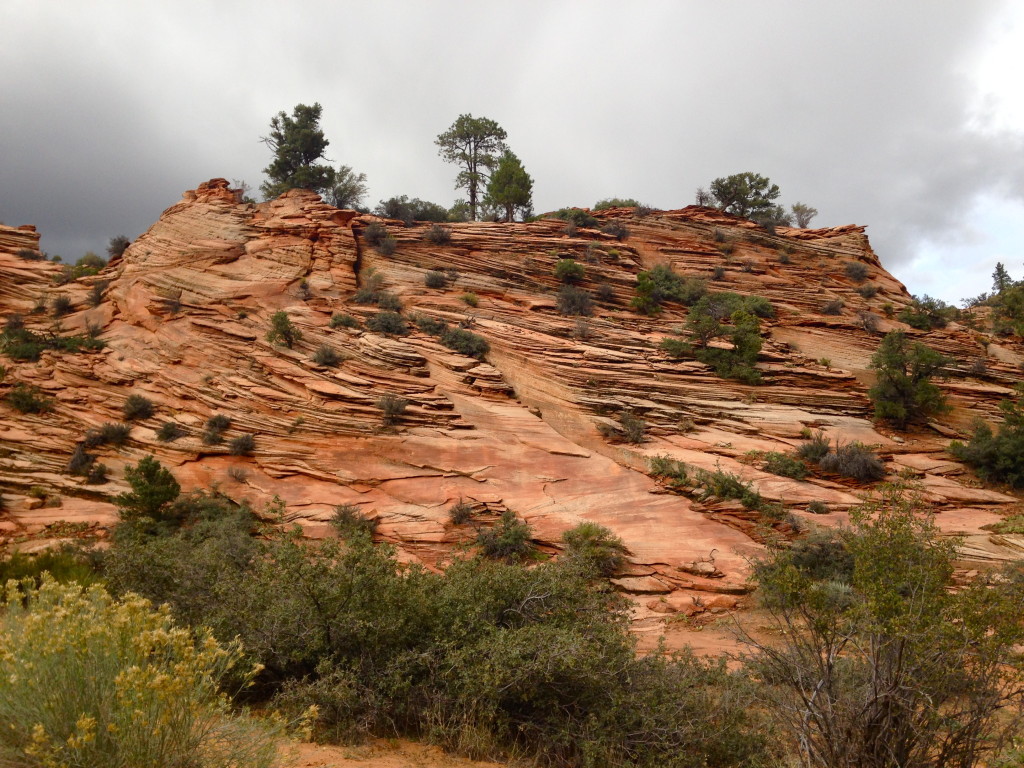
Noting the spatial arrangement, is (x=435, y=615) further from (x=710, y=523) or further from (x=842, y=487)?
(x=842, y=487)

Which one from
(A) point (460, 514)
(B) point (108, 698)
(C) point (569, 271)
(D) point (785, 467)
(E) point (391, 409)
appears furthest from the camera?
(C) point (569, 271)

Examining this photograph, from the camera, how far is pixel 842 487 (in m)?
15.6

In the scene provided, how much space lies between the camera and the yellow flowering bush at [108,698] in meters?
3.00

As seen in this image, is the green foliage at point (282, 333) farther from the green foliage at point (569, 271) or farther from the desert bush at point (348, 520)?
the green foliage at point (569, 271)

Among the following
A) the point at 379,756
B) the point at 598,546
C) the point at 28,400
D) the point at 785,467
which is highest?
the point at 28,400

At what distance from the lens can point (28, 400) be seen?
17.1 m

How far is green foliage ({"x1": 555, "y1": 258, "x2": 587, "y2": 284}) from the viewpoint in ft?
82.8

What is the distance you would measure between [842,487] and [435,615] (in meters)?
13.5

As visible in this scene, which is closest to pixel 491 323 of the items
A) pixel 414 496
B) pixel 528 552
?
pixel 414 496

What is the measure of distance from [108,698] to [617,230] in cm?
2982

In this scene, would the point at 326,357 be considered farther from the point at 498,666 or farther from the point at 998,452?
the point at 998,452

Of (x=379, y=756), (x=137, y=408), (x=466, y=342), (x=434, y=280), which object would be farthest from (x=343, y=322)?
(x=379, y=756)

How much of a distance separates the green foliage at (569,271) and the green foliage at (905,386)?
39.1ft

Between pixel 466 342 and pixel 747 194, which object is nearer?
pixel 466 342
